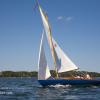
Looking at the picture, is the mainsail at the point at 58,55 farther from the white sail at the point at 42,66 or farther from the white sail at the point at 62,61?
the white sail at the point at 42,66

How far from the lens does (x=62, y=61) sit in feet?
204

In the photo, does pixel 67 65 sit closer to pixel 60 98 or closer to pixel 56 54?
pixel 56 54

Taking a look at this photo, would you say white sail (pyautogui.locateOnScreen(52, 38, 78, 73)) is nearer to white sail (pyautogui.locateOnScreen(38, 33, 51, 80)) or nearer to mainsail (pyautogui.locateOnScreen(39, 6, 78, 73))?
mainsail (pyautogui.locateOnScreen(39, 6, 78, 73))

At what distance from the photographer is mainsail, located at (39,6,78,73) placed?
61.6 m

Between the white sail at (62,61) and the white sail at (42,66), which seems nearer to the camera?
the white sail at (42,66)

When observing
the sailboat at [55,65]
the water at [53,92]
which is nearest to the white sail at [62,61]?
the sailboat at [55,65]

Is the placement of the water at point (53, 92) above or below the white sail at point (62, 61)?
below

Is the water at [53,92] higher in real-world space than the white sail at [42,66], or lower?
lower

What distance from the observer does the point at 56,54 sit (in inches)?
2456

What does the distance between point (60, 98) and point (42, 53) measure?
18.6m

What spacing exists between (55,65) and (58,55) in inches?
84.0

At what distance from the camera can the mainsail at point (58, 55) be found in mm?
61625

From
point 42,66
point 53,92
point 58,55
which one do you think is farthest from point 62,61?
point 53,92

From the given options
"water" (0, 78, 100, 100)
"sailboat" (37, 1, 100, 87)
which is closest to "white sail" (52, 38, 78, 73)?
"sailboat" (37, 1, 100, 87)
